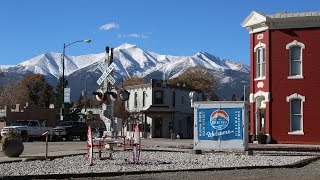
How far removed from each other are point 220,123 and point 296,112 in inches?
522

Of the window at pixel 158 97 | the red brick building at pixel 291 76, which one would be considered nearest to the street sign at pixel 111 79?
the red brick building at pixel 291 76

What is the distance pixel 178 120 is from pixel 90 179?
207ft

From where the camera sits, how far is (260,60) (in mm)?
40094

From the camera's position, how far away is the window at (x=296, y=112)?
38.4m

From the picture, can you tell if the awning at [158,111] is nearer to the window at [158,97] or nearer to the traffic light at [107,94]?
the window at [158,97]

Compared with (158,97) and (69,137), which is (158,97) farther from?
(69,137)

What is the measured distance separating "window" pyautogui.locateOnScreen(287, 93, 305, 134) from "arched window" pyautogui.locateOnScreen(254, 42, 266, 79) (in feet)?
8.78

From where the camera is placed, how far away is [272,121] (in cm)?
3906

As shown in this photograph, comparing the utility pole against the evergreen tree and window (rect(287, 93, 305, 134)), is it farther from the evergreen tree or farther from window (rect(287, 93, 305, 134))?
the evergreen tree

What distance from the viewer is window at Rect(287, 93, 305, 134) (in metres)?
38.4

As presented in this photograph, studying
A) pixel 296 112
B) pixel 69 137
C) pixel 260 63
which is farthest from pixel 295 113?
pixel 69 137

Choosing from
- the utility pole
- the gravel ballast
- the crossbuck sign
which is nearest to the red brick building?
the utility pole

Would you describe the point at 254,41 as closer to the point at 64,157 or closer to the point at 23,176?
the point at 64,157

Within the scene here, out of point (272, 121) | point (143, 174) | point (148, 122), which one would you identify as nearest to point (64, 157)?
point (143, 174)
